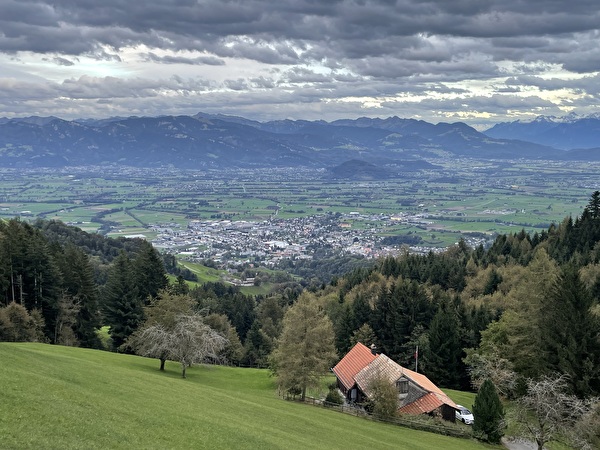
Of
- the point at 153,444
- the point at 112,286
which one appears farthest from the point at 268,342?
the point at 153,444

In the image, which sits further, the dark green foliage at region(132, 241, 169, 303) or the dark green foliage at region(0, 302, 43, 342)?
the dark green foliage at region(132, 241, 169, 303)

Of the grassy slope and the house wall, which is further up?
the grassy slope

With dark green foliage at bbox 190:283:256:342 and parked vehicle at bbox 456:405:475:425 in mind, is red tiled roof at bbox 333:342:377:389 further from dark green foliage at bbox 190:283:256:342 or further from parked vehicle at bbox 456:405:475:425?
dark green foliage at bbox 190:283:256:342

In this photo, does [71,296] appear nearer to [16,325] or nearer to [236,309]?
[16,325]

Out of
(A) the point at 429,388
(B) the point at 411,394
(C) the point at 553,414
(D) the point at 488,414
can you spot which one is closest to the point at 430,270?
(A) the point at 429,388

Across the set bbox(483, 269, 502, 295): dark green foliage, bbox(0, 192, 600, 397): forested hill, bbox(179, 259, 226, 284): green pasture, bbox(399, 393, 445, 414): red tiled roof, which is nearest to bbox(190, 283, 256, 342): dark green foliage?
bbox(0, 192, 600, 397): forested hill

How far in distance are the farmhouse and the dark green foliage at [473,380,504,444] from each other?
215 inches

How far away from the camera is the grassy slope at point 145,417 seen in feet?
64.3

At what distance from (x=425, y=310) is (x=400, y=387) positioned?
25.4 metres

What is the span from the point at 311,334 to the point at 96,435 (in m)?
25.1

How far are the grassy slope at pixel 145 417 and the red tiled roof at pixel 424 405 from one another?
4.95m

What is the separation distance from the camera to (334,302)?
85.2 meters

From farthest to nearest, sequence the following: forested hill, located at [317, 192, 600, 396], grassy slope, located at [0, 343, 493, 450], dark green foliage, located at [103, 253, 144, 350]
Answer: dark green foliage, located at [103, 253, 144, 350], forested hill, located at [317, 192, 600, 396], grassy slope, located at [0, 343, 493, 450]

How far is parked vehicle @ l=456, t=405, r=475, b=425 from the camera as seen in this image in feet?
143
